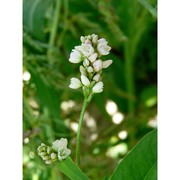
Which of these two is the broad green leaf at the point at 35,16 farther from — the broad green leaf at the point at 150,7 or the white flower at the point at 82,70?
the white flower at the point at 82,70

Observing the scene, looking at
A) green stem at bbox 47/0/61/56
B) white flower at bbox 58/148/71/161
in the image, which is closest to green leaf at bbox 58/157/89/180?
white flower at bbox 58/148/71/161

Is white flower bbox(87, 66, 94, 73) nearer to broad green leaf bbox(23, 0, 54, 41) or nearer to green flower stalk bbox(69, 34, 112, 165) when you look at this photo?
green flower stalk bbox(69, 34, 112, 165)

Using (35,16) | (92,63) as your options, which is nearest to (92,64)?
(92,63)

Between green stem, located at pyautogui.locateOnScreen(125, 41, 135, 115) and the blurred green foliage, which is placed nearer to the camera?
the blurred green foliage

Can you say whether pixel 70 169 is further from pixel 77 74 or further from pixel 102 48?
pixel 77 74

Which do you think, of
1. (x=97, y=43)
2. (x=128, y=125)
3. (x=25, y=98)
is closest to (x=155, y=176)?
(x=97, y=43)
